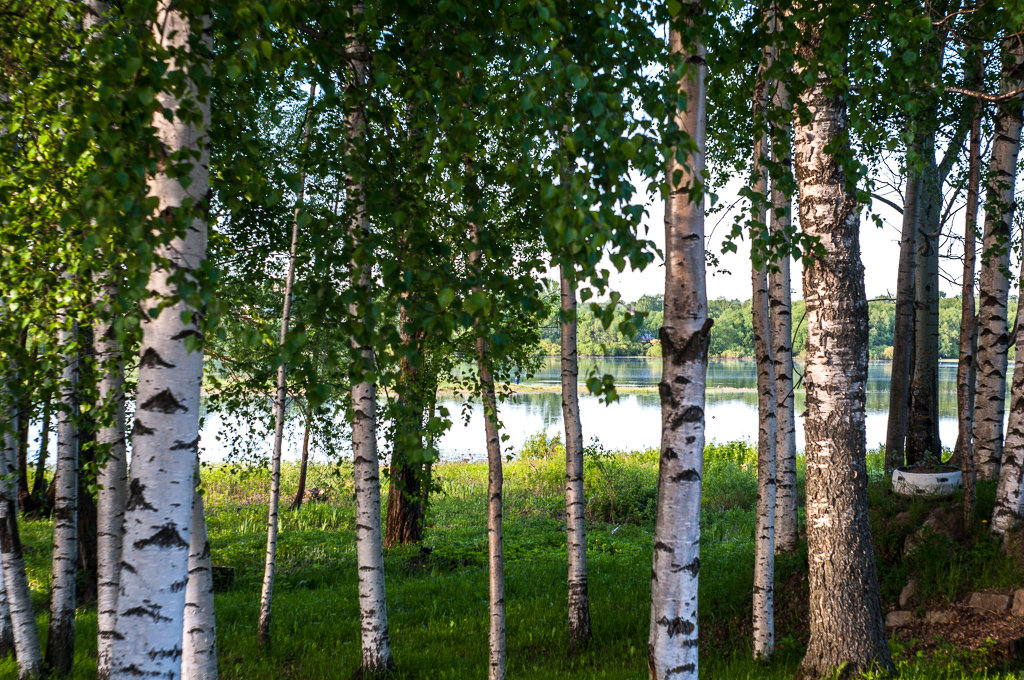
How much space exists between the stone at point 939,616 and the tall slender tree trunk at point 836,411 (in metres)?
1.25

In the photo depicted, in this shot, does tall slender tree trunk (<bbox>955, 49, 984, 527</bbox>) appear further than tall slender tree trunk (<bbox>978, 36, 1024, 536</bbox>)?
Yes

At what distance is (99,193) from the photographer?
242 cm

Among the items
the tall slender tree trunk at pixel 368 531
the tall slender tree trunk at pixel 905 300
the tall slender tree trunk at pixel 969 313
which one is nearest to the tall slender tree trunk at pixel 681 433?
the tall slender tree trunk at pixel 368 531

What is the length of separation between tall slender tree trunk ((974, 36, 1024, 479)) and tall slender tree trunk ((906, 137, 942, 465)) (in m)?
3.27

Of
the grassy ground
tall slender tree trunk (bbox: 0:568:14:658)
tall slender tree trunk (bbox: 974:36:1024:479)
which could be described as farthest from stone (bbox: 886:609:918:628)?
tall slender tree trunk (bbox: 0:568:14:658)

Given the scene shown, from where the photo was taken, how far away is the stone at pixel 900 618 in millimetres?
6531

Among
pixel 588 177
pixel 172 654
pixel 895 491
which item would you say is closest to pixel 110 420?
pixel 172 654

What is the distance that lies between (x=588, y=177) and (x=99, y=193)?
6.26ft

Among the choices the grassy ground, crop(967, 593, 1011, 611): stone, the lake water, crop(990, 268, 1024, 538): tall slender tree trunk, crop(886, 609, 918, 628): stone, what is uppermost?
crop(990, 268, 1024, 538): tall slender tree trunk

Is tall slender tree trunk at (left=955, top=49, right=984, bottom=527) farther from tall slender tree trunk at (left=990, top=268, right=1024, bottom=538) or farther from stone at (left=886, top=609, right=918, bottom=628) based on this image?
stone at (left=886, top=609, right=918, bottom=628)

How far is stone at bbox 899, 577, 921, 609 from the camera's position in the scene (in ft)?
21.9

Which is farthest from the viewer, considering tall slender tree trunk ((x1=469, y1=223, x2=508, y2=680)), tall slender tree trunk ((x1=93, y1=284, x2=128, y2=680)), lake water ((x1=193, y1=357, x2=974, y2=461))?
lake water ((x1=193, y1=357, x2=974, y2=461))

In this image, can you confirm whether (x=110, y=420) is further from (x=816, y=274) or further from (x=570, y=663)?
(x=816, y=274)

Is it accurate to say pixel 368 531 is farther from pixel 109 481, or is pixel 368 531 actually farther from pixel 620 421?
pixel 620 421
